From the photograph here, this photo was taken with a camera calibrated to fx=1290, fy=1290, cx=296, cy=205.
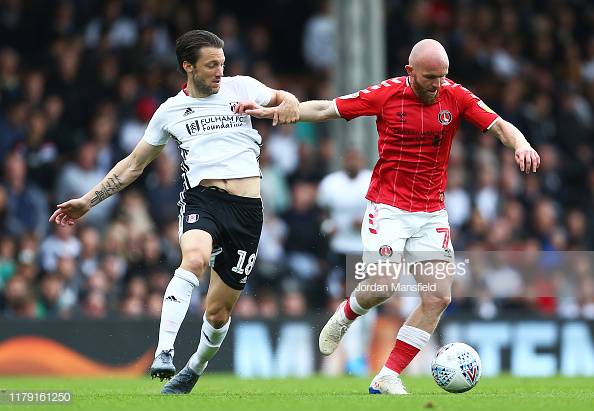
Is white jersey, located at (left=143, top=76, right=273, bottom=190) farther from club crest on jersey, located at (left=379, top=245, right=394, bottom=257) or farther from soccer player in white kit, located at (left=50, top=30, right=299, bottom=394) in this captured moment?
club crest on jersey, located at (left=379, top=245, right=394, bottom=257)

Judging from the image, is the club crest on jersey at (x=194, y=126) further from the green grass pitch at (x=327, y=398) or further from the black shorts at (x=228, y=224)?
the green grass pitch at (x=327, y=398)

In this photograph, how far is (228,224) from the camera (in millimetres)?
9656

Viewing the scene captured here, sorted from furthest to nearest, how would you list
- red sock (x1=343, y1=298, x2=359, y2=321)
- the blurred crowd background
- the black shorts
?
the blurred crowd background < red sock (x1=343, y1=298, x2=359, y2=321) < the black shorts

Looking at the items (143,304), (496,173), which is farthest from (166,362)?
(496,173)

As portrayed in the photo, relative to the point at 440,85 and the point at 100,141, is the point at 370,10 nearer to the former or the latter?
the point at 100,141

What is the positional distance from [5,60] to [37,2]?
1.82 meters

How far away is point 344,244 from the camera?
1612cm

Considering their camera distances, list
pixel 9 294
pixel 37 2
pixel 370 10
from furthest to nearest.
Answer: pixel 37 2 → pixel 370 10 → pixel 9 294

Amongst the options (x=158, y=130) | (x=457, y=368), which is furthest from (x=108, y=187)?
(x=457, y=368)

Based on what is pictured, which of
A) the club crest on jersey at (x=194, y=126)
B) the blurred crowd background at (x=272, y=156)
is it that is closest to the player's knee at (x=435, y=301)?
the club crest on jersey at (x=194, y=126)

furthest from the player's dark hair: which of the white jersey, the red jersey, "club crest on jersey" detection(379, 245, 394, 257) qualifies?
"club crest on jersey" detection(379, 245, 394, 257)

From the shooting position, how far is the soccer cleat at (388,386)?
984cm

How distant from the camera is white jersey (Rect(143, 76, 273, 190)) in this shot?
9.73m

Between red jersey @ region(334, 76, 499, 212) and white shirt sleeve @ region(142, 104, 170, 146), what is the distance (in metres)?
1.34
